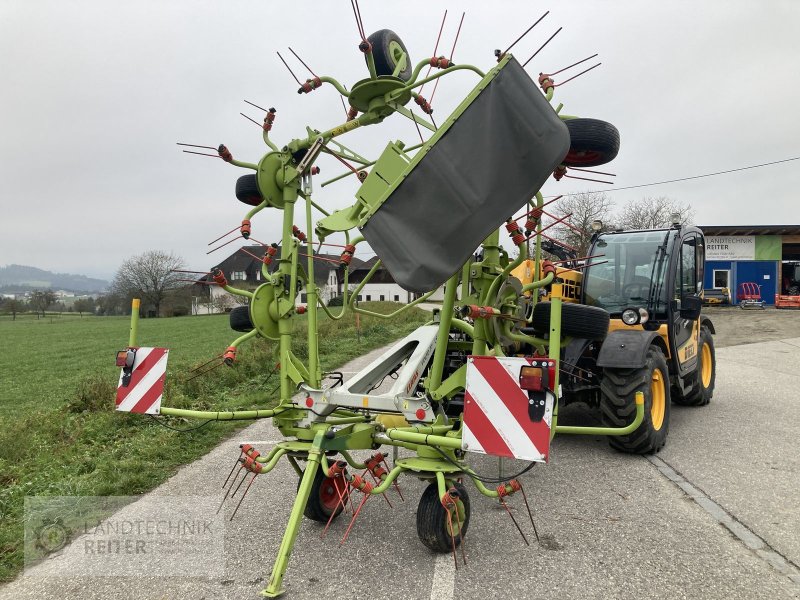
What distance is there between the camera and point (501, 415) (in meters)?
3.12

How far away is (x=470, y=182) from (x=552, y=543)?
2441 millimetres

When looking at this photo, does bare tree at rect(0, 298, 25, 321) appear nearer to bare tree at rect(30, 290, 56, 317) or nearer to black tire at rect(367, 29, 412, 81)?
bare tree at rect(30, 290, 56, 317)

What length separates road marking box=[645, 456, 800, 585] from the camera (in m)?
3.33

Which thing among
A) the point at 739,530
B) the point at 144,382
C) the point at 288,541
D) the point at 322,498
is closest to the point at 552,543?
the point at 739,530

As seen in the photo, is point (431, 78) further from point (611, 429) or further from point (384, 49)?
point (611, 429)

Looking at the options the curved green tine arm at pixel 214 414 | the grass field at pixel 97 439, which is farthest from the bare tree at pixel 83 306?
the curved green tine arm at pixel 214 414

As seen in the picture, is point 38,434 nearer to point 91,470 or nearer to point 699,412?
point 91,470

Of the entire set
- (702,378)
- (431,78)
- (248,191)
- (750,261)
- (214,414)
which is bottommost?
(214,414)

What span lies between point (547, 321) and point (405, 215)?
4.00ft

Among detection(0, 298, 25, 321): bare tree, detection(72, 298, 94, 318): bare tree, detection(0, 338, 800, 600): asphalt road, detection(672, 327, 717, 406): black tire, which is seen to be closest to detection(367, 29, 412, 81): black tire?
detection(0, 338, 800, 600): asphalt road

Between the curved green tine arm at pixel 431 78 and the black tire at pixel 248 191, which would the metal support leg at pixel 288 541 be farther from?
the curved green tine arm at pixel 431 78

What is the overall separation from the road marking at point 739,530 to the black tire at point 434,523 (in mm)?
1896

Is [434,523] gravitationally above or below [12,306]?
below

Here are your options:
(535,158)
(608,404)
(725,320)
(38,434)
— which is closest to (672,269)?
(608,404)
